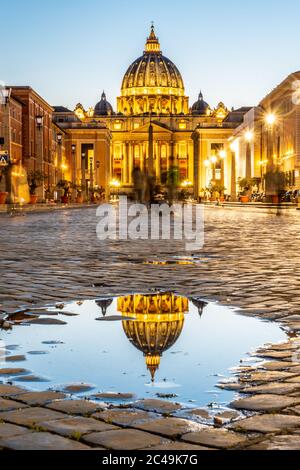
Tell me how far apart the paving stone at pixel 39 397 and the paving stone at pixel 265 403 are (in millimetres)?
901

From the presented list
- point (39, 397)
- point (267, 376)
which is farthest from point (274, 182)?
point (39, 397)

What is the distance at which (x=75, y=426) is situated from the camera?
3.77m

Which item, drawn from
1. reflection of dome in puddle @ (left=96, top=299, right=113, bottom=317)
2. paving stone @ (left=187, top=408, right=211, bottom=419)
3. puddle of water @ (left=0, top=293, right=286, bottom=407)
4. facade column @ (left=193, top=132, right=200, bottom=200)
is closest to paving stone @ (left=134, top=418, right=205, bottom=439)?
paving stone @ (left=187, top=408, right=211, bottom=419)

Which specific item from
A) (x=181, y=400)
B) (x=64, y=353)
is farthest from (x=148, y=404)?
(x=64, y=353)

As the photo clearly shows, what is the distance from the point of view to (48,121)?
103750 millimetres

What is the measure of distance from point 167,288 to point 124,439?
5.51 meters

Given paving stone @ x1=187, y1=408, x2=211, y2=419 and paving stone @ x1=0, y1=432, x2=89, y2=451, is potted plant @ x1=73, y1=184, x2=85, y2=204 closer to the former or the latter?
paving stone @ x1=187, y1=408, x2=211, y2=419

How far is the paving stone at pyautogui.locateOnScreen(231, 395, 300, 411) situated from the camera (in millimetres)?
4098

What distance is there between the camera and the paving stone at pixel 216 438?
3.46 meters

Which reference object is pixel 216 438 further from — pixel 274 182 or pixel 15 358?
pixel 274 182

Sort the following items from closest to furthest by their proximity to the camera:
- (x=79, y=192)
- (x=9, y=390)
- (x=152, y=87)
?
(x=9, y=390)
(x=79, y=192)
(x=152, y=87)

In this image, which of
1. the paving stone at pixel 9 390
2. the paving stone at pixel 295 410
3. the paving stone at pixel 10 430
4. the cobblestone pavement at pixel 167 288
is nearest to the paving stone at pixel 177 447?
the cobblestone pavement at pixel 167 288

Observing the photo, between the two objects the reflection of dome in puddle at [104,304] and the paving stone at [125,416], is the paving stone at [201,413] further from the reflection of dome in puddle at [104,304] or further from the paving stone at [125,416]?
the reflection of dome in puddle at [104,304]

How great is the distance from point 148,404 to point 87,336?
2.00 metres
